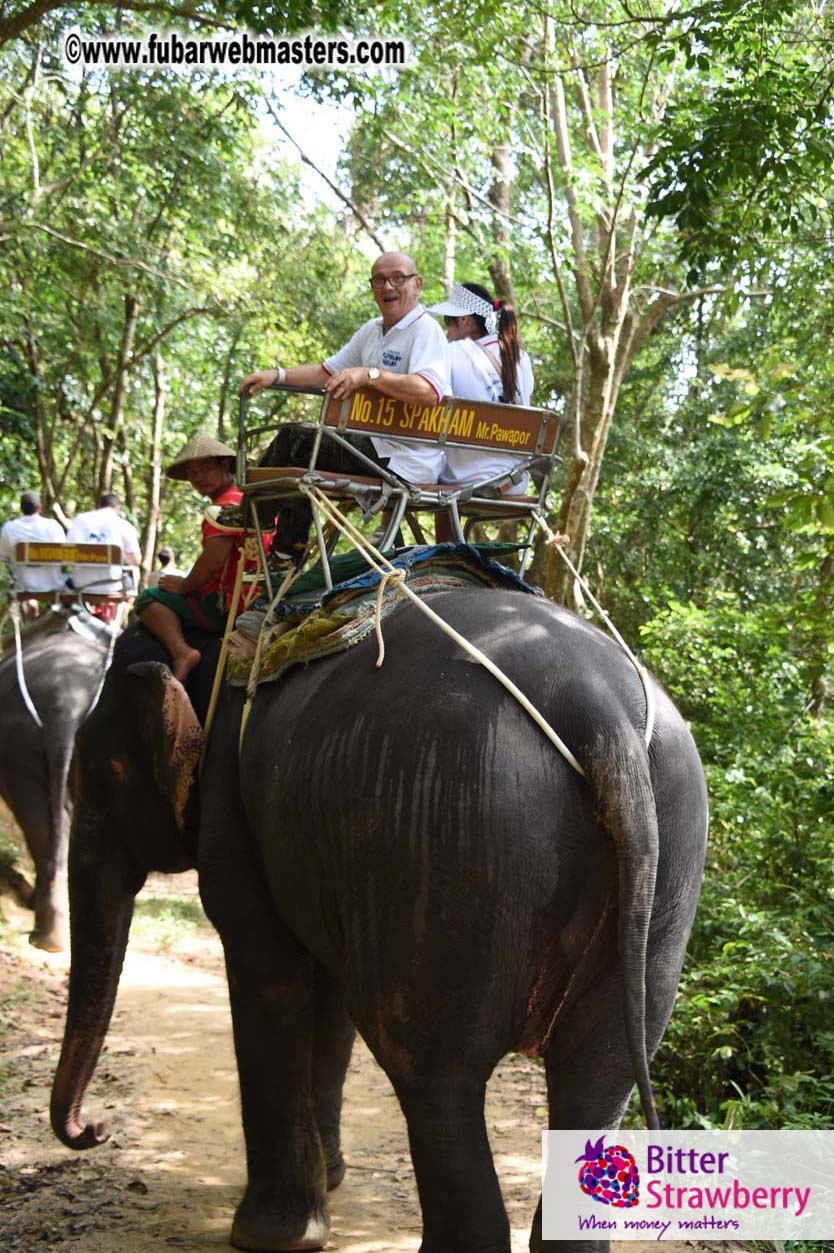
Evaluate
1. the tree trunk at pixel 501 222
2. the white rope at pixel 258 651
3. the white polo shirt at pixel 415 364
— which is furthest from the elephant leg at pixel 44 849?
the tree trunk at pixel 501 222

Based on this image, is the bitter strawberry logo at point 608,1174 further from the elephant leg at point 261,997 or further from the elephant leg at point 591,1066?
the elephant leg at point 261,997

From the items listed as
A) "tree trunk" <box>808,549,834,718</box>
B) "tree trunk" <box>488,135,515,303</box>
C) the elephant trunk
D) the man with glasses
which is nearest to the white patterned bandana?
the man with glasses

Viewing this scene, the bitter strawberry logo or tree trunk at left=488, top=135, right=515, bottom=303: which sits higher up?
tree trunk at left=488, top=135, right=515, bottom=303

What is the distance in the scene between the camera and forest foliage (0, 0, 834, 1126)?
6.13 meters

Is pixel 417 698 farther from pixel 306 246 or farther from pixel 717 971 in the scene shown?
pixel 306 246

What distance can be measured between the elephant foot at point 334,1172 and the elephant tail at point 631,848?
7.94ft

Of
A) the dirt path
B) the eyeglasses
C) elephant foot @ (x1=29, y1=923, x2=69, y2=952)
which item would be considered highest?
the eyeglasses

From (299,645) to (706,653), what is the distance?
6285mm

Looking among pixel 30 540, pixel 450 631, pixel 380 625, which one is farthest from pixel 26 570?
pixel 450 631

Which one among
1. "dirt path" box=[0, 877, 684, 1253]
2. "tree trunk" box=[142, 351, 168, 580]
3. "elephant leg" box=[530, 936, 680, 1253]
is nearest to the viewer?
"elephant leg" box=[530, 936, 680, 1253]

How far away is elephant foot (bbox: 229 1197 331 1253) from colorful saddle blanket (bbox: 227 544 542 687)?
5.48ft

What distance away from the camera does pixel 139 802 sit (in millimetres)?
4465

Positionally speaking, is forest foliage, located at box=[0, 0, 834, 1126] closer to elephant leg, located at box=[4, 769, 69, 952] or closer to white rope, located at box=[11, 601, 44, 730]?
white rope, located at box=[11, 601, 44, 730]

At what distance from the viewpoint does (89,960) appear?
4.54 metres
